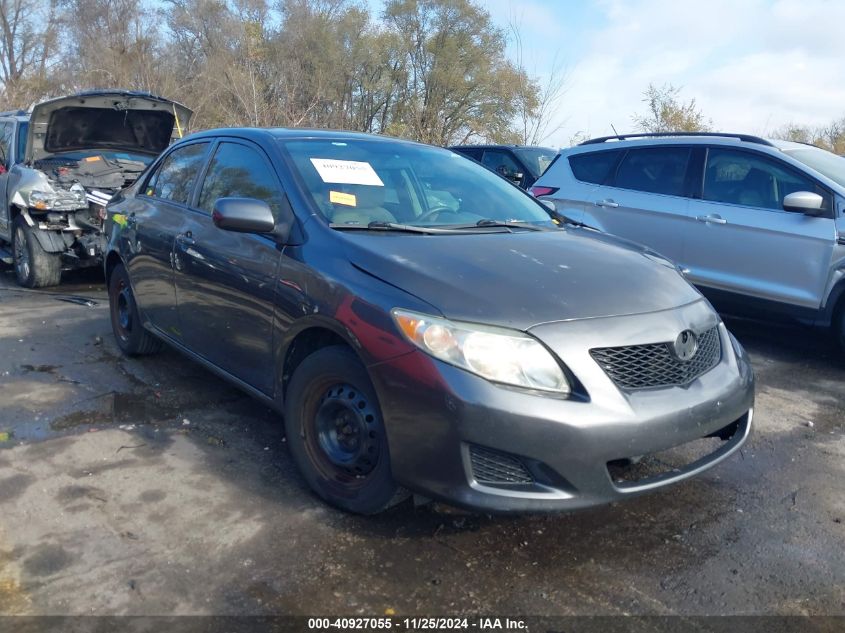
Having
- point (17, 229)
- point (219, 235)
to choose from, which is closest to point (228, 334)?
point (219, 235)

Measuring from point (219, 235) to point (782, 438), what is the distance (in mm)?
3367

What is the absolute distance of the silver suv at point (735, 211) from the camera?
18.7 ft

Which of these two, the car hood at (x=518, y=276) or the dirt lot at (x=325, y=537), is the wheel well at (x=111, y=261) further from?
the car hood at (x=518, y=276)

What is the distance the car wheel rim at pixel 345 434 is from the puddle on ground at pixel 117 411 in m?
1.49

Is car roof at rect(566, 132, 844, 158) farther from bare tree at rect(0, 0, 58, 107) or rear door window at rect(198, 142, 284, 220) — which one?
bare tree at rect(0, 0, 58, 107)

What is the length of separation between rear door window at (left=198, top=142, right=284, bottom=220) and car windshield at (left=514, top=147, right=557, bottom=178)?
25.8ft

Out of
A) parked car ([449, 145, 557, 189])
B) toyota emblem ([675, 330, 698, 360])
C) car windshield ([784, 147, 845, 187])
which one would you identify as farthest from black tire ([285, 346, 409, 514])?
parked car ([449, 145, 557, 189])

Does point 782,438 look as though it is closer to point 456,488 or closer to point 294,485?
point 456,488

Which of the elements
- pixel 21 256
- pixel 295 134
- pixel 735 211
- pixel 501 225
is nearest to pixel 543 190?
pixel 735 211

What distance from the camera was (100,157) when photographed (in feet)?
28.6

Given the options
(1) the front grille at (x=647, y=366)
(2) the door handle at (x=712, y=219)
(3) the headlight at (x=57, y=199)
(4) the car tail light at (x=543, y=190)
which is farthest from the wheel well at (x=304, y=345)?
(3) the headlight at (x=57, y=199)

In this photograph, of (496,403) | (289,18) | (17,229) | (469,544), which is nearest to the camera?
(496,403)

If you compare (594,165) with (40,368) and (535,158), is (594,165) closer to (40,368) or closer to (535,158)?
(535,158)

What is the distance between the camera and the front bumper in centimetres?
263
